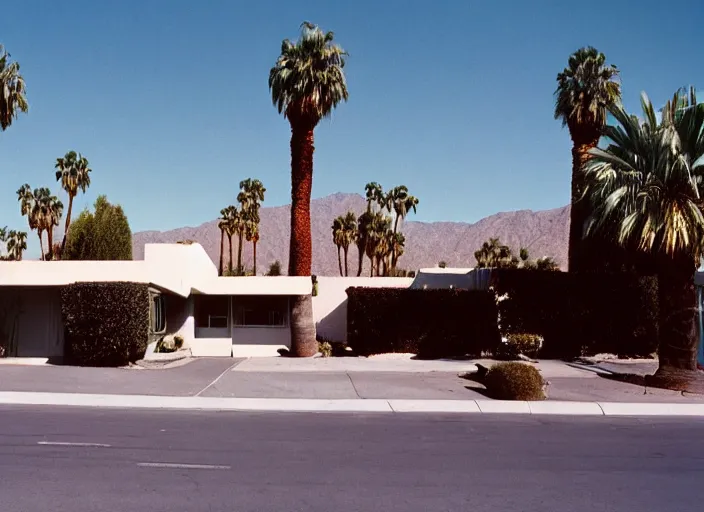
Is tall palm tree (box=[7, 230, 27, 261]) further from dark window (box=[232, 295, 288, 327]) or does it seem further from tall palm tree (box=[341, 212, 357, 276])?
dark window (box=[232, 295, 288, 327])

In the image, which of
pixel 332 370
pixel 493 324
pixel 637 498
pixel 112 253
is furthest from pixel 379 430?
pixel 112 253

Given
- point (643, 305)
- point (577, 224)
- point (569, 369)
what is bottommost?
point (569, 369)

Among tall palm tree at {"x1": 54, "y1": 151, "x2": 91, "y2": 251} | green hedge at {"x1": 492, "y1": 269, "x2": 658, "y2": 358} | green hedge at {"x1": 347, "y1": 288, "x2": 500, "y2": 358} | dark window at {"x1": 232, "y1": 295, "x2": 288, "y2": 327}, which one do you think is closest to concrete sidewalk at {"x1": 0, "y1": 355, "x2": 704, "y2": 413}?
green hedge at {"x1": 347, "y1": 288, "x2": 500, "y2": 358}

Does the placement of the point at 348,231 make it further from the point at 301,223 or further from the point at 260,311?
the point at 301,223

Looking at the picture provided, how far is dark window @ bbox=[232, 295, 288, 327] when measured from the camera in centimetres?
2880

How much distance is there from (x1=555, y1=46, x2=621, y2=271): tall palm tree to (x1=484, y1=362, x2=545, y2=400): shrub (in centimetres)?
1202

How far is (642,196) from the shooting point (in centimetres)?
1850

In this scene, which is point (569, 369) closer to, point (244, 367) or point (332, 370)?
point (332, 370)

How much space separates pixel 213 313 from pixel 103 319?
851 cm

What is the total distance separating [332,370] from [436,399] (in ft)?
19.1

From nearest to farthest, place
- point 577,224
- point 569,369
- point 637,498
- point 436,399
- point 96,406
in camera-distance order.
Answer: point 637,498 → point 96,406 → point 436,399 → point 569,369 → point 577,224

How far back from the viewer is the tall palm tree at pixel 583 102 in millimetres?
28342

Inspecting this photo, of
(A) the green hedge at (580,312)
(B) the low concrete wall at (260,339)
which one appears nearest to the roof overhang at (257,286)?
(B) the low concrete wall at (260,339)

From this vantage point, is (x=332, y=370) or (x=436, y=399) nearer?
(x=436, y=399)
